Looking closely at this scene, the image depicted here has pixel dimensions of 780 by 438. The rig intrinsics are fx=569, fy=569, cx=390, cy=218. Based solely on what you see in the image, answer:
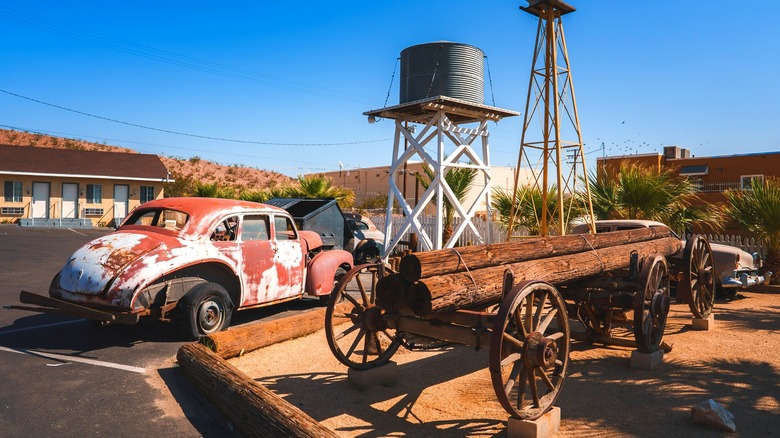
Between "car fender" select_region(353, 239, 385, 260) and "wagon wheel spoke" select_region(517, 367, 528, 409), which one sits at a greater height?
"car fender" select_region(353, 239, 385, 260)

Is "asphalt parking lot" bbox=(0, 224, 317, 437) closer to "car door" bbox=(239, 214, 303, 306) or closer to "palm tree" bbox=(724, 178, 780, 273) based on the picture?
"car door" bbox=(239, 214, 303, 306)

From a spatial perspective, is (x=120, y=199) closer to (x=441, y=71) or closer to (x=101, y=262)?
(x=441, y=71)

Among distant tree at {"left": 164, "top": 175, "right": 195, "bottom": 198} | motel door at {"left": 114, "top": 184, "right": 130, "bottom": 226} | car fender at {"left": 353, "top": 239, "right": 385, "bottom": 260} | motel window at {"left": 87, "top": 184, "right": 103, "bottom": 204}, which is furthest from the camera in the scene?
distant tree at {"left": 164, "top": 175, "right": 195, "bottom": 198}

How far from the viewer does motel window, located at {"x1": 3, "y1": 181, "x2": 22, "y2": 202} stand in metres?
31.4

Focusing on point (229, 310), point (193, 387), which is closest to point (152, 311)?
point (229, 310)

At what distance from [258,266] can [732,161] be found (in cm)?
2508

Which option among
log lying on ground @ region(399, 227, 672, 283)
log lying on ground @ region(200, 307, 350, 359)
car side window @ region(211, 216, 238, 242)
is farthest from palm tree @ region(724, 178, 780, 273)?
car side window @ region(211, 216, 238, 242)

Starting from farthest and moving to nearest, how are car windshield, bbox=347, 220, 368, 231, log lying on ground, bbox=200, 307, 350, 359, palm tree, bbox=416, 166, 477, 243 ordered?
palm tree, bbox=416, 166, 477, 243 < car windshield, bbox=347, 220, 368, 231 < log lying on ground, bbox=200, 307, 350, 359

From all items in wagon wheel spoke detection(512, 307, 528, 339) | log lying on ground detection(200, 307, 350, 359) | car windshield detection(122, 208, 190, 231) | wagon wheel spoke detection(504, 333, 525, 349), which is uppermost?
car windshield detection(122, 208, 190, 231)

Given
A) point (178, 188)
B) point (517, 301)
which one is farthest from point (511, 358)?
point (178, 188)

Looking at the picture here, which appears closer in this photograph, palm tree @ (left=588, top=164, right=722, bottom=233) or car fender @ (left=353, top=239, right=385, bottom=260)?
palm tree @ (left=588, top=164, right=722, bottom=233)

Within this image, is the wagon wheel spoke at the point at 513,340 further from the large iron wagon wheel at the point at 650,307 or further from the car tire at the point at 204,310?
the car tire at the point at 204,310

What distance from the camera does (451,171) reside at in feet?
60.6

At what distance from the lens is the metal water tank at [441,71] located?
46.6 ft
